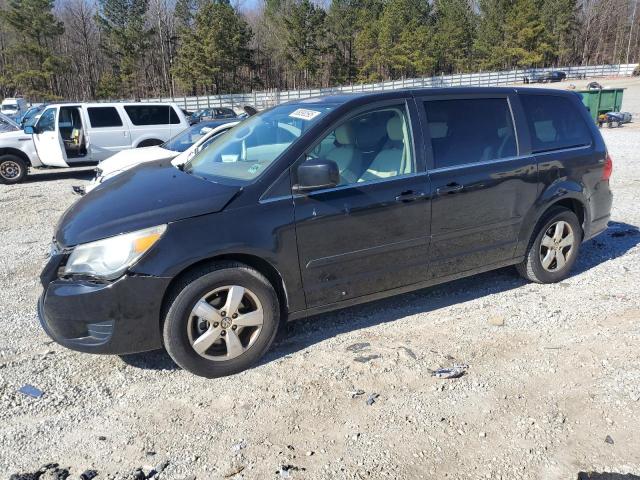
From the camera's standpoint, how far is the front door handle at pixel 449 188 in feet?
12.8

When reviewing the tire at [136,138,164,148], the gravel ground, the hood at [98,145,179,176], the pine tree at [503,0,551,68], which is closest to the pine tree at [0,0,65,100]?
the tire at [136,138,164,148]

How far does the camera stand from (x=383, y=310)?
169 inches

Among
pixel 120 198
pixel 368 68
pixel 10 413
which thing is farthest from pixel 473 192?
pixel 368 68

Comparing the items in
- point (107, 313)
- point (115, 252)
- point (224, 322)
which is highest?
point (115, 252)

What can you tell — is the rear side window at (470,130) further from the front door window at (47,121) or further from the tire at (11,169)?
the tire at (11,169)

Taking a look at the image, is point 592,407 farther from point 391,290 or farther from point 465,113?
point 465,113

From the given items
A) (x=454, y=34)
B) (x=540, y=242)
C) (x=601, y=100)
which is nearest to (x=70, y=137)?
(x=540, y=242)

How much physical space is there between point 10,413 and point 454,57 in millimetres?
82101

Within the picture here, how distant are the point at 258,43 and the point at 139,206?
80044 mm

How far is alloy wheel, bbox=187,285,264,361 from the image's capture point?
322 cm

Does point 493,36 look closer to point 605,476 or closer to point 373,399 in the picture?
point 373,399

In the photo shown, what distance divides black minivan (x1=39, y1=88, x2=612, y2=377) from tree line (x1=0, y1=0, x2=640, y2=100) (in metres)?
59.5

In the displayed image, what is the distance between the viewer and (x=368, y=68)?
7181cm

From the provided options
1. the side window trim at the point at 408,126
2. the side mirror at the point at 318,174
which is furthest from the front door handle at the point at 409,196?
the side mirror at the point at 318,174
